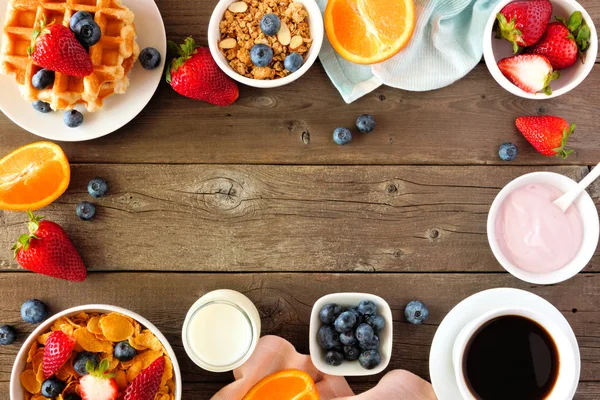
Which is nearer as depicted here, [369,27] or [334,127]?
[369,27]

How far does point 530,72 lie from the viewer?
1288 mm

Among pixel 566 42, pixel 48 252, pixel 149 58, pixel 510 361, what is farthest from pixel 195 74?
pixel 510 361

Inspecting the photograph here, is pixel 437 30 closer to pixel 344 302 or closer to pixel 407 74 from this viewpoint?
pixel 407 74

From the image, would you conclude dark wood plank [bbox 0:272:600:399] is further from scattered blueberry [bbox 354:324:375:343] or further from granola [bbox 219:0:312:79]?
granola [bbox 219:0:312:79]

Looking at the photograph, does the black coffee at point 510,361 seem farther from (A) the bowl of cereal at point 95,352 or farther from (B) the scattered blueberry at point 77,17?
(B) the scattered blueberry at point 77,17

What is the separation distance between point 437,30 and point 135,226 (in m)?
0.86

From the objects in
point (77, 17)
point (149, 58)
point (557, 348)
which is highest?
point (77, 17)

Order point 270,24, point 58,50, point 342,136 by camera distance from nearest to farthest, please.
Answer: point 58,50, point 270,24, point 342,136

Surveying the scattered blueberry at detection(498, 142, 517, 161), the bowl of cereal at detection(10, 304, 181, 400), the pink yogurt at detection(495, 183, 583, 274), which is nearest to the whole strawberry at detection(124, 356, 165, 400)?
the bowl of cereal at detection(10, 304, 181, 400)

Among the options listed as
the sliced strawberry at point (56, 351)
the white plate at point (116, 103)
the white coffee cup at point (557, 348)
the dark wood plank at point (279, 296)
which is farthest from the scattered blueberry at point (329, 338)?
the white plate at point (116, 103)

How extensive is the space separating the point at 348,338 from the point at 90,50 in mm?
831

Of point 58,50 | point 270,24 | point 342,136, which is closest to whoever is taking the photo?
point 58,50

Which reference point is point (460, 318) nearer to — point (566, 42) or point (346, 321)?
point (346, 321)

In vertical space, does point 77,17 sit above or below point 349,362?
above
